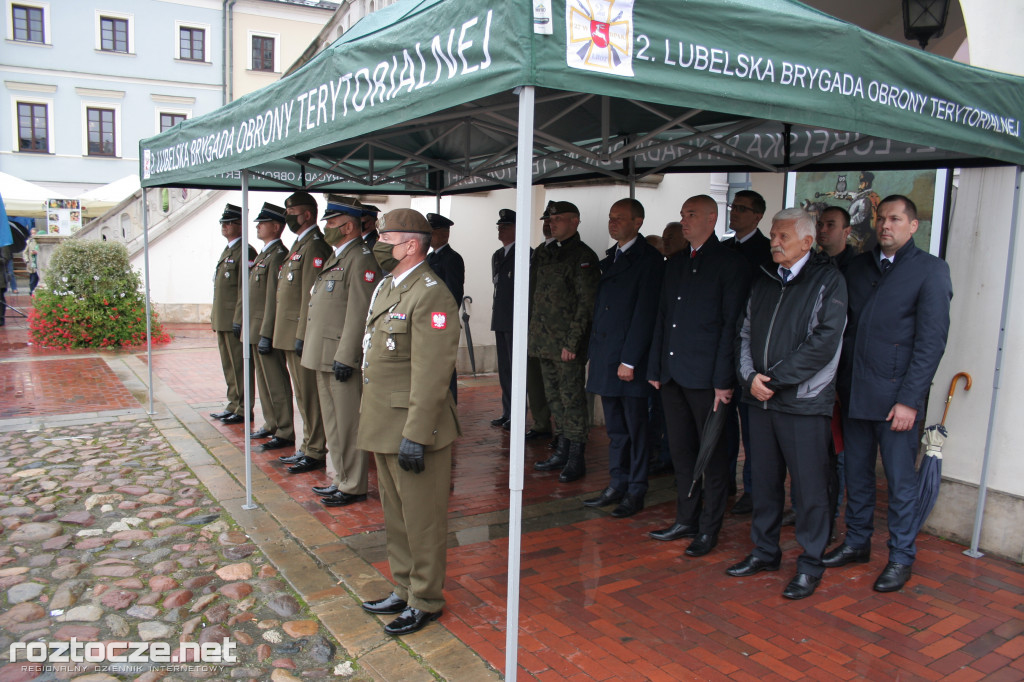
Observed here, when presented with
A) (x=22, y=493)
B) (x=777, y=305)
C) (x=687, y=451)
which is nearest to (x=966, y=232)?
(x=777, y=305)

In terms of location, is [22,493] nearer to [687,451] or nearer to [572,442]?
[572,442]

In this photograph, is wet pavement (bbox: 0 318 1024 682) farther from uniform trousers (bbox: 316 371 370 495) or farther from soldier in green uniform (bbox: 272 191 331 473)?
soldier in green uniform (bbox: 272 191 331 473)

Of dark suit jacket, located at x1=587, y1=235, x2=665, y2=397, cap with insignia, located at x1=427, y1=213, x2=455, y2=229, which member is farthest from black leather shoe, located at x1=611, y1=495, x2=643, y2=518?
cap with insignia, located at x1=427, y1=213, x2=455, y2=229

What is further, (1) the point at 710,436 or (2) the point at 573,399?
(2) the point at 573,399

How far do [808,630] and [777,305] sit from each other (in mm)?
1628

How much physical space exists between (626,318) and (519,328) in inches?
95.9

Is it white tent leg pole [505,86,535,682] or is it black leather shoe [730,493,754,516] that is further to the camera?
black leather shoe [730,493,754,516]

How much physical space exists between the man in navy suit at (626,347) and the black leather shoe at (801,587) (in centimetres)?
130

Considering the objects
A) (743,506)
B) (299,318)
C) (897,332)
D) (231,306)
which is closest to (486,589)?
(743,506)

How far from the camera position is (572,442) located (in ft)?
18.4

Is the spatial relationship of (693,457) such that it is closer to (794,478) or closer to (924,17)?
(794,478)

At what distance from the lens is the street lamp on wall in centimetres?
531

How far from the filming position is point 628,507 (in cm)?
484

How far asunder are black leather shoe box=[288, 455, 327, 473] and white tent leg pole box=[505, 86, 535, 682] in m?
3.38
